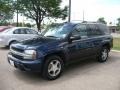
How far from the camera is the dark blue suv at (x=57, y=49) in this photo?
517cm

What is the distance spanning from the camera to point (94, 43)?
277 inches

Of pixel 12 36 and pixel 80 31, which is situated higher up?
pixel 80 31

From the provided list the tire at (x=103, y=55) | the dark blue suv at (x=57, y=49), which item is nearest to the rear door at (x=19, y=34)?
the dark blue suv at (x=57, y=49)

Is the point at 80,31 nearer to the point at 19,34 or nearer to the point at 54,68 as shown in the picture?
the point at 54,68

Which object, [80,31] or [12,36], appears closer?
[80,31]

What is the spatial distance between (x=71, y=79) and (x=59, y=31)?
1.73m

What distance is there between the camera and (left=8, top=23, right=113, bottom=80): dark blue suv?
5172mm

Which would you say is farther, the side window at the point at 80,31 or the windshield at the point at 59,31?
the side window at the point at 80,31

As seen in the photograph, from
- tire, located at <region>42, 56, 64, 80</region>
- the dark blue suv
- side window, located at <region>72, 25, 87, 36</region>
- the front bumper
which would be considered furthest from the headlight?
side window, located at <region>72, 25, 87, 36</region>

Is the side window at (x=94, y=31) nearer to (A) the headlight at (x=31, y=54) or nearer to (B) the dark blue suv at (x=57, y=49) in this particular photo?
(B) the dark blue suv at (x=57, y=49)

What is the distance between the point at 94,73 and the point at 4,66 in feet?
11.0

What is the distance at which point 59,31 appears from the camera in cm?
636

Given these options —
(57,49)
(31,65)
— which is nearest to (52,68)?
(57,49)

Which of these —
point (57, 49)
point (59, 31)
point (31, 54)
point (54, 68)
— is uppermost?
point (59, 31)
